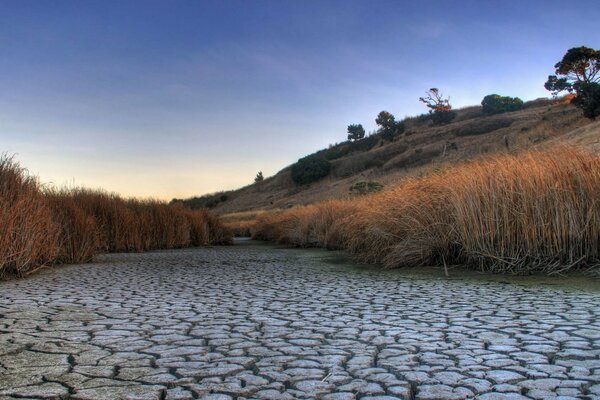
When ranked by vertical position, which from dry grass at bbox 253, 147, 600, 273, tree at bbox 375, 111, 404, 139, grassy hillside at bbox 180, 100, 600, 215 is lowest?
dry grass at bbox 253, 147, 600, 273

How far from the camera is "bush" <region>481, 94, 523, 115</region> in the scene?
193 ft

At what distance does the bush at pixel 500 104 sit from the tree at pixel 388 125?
10891mm

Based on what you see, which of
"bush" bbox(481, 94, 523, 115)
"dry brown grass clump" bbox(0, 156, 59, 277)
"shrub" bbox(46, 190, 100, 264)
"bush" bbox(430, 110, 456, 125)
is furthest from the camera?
"bush" bbox(430, 110, 456, 125)

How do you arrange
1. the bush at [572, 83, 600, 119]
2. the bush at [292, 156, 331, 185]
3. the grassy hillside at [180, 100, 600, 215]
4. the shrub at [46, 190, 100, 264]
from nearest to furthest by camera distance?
1. the shrub at [46, 190, 100, 264]
2. the bush at [572, 83, 600, 119]
3. the grassy hillside at [180, 100, 600, 215]
4. the bush at [292, 156, 331, 185]

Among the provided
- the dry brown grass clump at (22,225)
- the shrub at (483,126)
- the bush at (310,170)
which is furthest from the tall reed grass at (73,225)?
the bush at (310,170)

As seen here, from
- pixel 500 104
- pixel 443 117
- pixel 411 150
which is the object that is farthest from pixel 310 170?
pixel 500 104

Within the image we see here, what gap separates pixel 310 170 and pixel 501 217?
48260mm

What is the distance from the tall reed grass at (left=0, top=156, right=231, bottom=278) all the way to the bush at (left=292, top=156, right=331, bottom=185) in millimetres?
37643

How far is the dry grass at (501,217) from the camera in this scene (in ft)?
19.9

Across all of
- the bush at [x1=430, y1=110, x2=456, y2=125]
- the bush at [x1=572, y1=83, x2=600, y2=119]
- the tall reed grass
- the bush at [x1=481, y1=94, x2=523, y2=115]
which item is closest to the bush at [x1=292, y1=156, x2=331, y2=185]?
the bush at [x1=430, y1=110, x2=456, y2=125]

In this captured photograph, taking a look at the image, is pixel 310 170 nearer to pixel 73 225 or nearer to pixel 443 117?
pixel 443 117

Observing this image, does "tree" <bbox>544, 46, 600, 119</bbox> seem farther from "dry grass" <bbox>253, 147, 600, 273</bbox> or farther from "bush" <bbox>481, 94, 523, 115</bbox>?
"dry grass" <bbox>253, 147, 600, 273</bbox>

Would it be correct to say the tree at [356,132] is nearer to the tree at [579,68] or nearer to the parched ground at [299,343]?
the tree at [579,68]

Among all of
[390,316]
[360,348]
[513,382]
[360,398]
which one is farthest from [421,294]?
[360,398]
